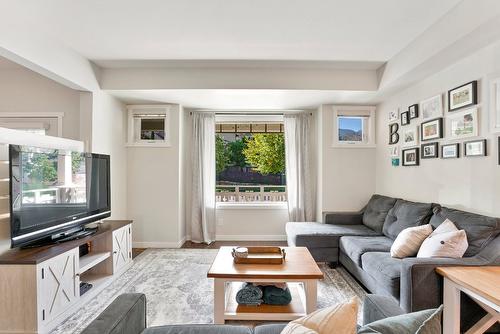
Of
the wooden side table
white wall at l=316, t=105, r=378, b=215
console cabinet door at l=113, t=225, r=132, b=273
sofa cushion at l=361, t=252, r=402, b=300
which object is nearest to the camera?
the wooden side table

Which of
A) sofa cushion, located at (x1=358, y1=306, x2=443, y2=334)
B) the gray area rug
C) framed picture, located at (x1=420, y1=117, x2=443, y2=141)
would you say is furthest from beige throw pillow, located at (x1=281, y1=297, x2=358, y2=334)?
framed picture, located at (x1=420, y1=117, x2=443, y2=141)

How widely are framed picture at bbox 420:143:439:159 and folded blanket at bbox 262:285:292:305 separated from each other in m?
2.25

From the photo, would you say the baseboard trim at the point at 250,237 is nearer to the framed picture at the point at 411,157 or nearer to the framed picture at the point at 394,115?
the framed picture at the point at 411,157

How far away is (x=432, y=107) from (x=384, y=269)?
194cm

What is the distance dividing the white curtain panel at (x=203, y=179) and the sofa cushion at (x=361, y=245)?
7.59 feet

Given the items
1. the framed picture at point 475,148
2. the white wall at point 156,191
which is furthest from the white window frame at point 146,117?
the framed picture at point 475,148

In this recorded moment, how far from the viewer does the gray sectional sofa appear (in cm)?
205

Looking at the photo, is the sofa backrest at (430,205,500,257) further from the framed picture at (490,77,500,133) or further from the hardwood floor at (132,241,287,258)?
the hardwood floor at (132,241,287,258)

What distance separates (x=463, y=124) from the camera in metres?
2.67

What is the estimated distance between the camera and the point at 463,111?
2670 millimetres

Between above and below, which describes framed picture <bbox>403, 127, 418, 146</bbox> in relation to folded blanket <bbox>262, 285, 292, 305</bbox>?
above

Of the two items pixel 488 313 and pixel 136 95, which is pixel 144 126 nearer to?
pixel 136 95

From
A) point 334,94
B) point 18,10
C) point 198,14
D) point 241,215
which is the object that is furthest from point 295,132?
point 18,10

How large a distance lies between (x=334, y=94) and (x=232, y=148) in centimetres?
211
